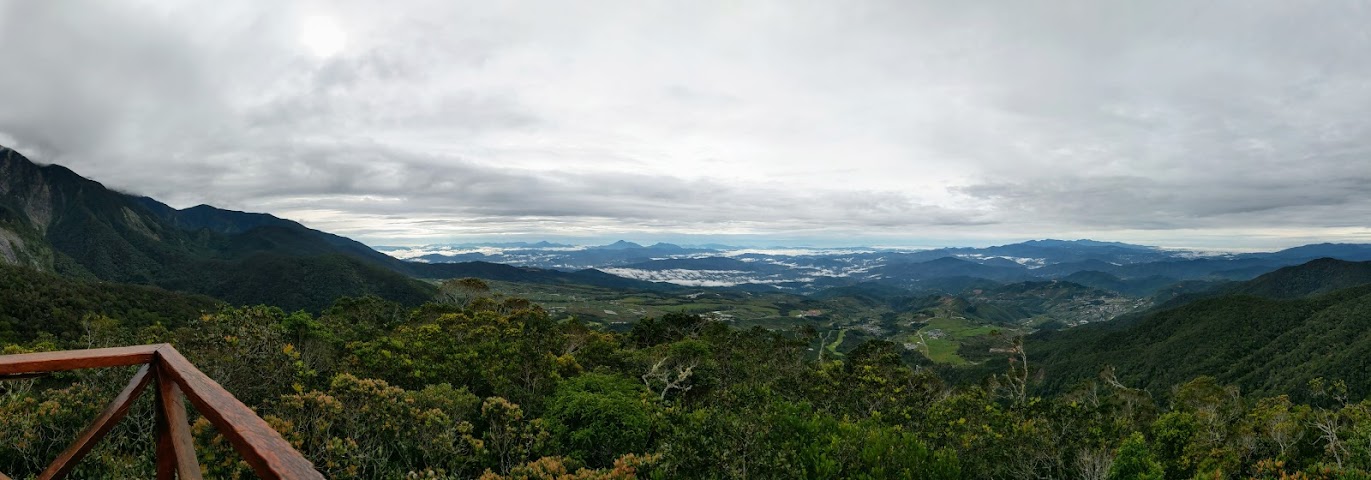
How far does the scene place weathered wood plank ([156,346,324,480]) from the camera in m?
2.61

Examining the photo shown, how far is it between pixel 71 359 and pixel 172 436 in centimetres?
71

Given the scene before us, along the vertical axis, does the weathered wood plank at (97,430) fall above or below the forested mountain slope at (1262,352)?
above

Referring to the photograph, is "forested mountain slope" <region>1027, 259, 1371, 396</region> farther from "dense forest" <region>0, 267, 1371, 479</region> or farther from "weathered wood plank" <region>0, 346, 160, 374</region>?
"weathered wood plank" <region>0, 346, 160, 374</region>

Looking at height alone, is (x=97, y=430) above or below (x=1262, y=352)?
above

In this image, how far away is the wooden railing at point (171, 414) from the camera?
9.13 ft

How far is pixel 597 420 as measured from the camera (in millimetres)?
20594

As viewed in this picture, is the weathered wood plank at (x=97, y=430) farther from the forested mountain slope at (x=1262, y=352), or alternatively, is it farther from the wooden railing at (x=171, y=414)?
the forested mountain slope at (x=1262, y=352)

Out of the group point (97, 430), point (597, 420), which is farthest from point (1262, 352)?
point (97, 430)

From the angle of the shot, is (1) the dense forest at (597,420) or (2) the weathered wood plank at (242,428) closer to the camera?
(2) the weathered wood plank at (242,428)

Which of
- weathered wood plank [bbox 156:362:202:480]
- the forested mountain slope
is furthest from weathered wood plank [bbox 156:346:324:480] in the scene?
the forested mountain slope

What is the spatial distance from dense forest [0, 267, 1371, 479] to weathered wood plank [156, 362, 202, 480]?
34.3 ft

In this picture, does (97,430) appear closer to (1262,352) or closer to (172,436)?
(172,436)

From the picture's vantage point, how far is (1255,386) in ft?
461

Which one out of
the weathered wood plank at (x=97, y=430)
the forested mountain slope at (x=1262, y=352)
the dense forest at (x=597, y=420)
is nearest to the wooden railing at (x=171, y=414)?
the weathered wood plank at (x=97, y=430)
